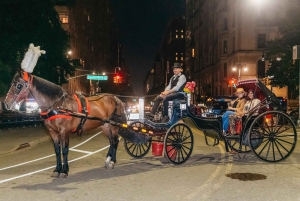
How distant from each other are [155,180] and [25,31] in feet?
62.4

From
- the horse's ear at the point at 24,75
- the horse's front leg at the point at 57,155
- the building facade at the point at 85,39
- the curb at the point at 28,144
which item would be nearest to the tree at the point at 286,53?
the building facade at the point at 85,39

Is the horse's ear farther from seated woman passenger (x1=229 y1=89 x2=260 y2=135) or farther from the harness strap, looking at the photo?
seated woman passenger (x1=229 y1=89 x2=260 y2=135)

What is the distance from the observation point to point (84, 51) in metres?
94.8

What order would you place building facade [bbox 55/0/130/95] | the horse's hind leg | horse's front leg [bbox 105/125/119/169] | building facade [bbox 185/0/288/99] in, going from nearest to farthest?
horse's front leg [bbox 105/125/119/169], the horse's hind leg, building facade [bbox 185/0/288/99], building facade [bbox 55/0/130/95]

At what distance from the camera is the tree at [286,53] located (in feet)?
100

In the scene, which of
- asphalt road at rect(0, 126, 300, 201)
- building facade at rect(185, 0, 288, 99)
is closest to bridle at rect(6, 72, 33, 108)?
asphalt road at rect(0, 126, 300, 201)

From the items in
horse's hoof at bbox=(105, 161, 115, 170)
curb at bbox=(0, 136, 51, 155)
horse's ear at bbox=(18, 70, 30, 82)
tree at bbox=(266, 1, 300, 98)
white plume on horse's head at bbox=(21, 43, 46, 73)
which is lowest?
curb at bbox=(0, 136, 51, 155)

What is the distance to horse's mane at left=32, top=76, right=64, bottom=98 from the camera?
8.50 metres

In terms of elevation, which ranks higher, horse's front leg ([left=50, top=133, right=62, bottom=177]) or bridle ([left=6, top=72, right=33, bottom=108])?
bridle ([left=6, top=72, right=33, bottom=108])

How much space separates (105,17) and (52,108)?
149 m

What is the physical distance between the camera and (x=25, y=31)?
79.3 feet

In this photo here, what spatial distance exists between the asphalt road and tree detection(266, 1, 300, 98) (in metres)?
21.5

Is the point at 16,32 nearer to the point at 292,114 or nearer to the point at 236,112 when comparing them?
the point at 236,112

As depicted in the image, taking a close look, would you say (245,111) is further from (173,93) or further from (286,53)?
(286,53)
